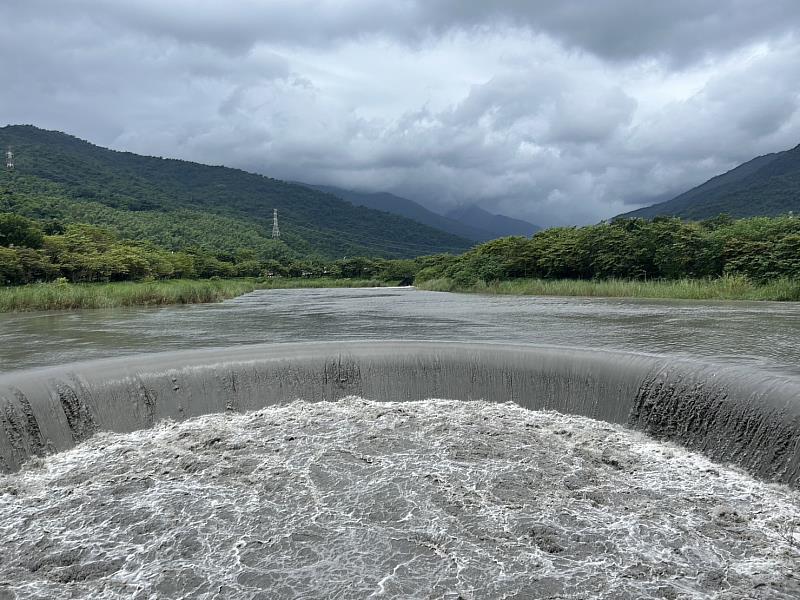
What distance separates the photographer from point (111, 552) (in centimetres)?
444

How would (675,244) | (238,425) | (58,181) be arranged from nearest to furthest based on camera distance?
1. (238,425)
2. (675,244)
3. (58,181)

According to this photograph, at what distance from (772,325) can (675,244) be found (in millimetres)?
17299

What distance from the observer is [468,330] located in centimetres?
1438

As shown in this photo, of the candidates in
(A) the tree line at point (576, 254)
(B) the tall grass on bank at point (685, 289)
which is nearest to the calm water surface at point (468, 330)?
(B) the tall grass on bank at point (685, 289)

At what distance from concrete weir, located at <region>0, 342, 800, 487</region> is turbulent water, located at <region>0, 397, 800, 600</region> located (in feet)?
1.47

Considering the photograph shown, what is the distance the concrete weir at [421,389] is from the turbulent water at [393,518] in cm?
45

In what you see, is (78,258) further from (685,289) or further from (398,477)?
(398,477)

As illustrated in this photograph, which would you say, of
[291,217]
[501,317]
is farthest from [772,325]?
[291,217]

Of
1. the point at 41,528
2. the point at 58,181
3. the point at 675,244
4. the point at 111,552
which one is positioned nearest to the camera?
the point at 111,552

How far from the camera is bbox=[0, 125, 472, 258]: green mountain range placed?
225ft

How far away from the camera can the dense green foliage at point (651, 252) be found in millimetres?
24562

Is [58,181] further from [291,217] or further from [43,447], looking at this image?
[43,447]

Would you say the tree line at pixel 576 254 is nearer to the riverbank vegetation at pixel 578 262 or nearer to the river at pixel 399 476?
the riverbank vegetation at pixel 578 262

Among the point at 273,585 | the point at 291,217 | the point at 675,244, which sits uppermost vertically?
the point at 291,217
